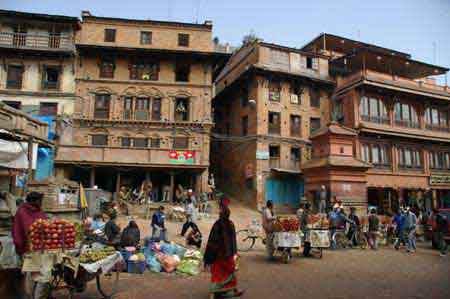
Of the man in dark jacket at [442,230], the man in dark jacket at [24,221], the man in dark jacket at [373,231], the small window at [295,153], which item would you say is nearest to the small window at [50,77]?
the small window at [295,153]

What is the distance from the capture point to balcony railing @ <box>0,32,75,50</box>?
26062 mm

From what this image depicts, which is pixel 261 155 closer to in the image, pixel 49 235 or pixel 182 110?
pixel 182 110

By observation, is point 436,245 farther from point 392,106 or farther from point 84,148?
point 84,148

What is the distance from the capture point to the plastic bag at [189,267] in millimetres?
9016

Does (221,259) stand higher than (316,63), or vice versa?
(316,63)

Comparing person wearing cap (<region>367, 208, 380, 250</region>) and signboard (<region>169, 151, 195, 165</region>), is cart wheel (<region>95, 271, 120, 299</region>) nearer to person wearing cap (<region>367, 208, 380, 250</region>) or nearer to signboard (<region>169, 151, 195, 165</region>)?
person wearing cap (<region>367, 208, 380, 250</region>)

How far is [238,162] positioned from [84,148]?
42.1ft

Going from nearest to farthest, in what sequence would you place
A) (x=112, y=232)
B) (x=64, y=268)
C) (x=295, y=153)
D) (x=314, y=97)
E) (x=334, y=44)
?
(x=64, y=268)
(x=112, y=232)
(x=295, y=153)
(x=314, y=97)
(x=334, y=44)

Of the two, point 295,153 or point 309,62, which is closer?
point 295,153

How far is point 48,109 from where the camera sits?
85.4ft

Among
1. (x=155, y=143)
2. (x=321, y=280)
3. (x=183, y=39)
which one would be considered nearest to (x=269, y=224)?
(x=321, y=280)

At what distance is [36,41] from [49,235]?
26562 mm

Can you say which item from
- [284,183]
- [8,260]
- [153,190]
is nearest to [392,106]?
[284,183]

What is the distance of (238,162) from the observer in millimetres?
29344
